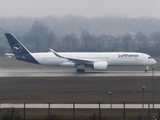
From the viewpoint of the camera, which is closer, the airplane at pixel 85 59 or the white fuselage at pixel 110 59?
the airplane at pixel 85 59

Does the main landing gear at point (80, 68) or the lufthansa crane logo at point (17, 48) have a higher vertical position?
the lufthansa crane logo at point (17, 48)

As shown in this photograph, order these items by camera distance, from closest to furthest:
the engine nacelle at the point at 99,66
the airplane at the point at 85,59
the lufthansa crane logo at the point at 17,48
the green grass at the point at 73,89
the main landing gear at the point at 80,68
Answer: the green grass at the point at 73,89, the engine nacelle at the point at 99,66, the main landing gear at the point at 80,68, the airplane at the point at 85,59, the lufthansa crane logo at the point at 17,48

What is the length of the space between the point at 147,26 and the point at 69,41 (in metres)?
15.2

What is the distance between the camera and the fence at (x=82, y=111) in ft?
72.7

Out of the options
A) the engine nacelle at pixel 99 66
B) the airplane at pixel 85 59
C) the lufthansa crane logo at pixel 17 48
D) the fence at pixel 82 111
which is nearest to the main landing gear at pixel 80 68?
the airplane at pixel 85 59

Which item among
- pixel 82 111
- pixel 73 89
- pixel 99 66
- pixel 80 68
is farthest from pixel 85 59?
pixel 82 111

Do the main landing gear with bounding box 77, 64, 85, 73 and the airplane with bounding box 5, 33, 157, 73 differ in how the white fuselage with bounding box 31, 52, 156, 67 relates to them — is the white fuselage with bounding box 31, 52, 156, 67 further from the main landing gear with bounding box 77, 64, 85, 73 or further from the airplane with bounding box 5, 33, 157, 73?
the main landing gear with bounding box 77, 64, 85, 73

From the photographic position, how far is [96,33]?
73812 millimetres

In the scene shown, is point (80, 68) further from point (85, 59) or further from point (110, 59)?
point (110, 59)

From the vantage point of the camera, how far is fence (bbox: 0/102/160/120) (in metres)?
22.2

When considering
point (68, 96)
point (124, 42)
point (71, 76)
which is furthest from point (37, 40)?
point (68, 96)

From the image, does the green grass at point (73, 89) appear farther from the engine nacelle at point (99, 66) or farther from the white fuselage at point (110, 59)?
the white fuselage at point (110, 59)

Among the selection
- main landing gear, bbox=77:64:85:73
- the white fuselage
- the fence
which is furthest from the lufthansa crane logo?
the fence

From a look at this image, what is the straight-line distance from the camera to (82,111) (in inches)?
939
